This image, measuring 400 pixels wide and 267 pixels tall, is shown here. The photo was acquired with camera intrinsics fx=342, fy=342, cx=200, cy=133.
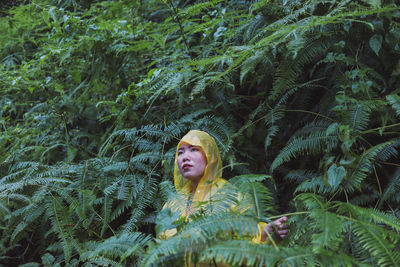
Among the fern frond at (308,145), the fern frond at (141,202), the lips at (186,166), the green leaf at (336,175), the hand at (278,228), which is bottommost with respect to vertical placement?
the fern frond at (141,202)

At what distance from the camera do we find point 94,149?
418 centimetres

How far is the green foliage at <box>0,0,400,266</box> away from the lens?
1797mm

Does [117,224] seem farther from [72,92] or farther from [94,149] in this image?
[72,92]

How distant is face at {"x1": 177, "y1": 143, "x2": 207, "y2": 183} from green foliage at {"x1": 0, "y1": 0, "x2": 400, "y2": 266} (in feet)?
0.87

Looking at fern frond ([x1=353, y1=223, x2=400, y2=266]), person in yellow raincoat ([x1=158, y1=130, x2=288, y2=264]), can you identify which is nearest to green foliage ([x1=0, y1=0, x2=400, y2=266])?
fern frond ([x1=353, y1=223, x2=400, y2=266])

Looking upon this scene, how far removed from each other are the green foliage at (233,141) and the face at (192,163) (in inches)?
10.4

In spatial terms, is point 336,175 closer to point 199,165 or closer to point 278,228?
point 278,228

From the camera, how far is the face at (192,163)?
239cm

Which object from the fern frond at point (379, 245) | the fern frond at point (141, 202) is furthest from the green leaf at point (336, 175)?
the fern frond at point (141, 202)

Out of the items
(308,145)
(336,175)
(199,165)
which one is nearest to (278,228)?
(336,175)

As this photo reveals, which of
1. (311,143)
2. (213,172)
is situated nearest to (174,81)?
(213,172)

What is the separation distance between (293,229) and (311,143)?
0.92 m

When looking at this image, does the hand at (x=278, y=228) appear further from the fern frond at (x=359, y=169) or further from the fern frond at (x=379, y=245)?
the fern frond at (x=359, y=169)

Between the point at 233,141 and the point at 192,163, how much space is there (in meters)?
0.76
